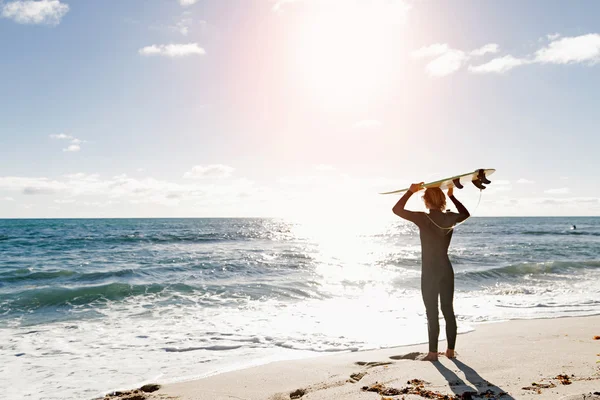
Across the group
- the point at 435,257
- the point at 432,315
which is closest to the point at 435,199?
the point at 435,257

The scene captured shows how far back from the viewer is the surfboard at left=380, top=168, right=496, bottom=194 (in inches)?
187

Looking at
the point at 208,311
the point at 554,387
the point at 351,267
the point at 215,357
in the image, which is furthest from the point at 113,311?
the point at 351,267

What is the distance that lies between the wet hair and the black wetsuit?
2.9 inches

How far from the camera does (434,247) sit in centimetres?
506

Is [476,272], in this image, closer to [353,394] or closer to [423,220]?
[423,220]

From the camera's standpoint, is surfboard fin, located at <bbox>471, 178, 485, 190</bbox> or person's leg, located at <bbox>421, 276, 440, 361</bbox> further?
person's leg, located at <bbox>421, 276, 440, 361</bbox>

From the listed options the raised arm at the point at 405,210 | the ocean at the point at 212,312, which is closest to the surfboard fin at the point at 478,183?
the raised arm at the point at 405,210

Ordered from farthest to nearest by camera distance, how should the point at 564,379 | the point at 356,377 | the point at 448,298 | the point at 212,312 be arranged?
the point at 212,312, the point at 448,298, the point at 356,377, the point at 564,379

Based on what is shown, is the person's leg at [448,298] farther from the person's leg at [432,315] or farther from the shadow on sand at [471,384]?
the shadow on sand at [471,384]

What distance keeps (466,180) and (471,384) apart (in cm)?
233

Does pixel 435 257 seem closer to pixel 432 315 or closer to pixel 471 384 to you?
pixel 432 315

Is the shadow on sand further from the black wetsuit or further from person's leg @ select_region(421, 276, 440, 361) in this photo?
the black wetsuit

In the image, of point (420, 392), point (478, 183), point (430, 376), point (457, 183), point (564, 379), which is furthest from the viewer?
point (457, 183)

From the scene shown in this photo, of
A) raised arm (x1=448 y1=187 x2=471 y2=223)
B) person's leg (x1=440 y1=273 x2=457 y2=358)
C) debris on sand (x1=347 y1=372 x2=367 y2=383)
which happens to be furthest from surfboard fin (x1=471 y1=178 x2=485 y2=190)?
debris on sand (x1=347 y1=372 x2=367 y2=383)
